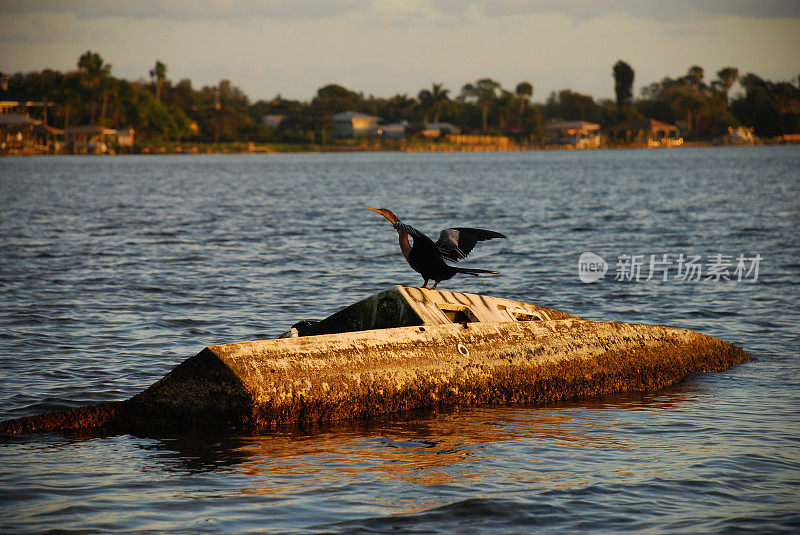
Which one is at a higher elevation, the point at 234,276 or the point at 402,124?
the point at 402,124

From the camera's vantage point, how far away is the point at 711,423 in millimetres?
8688

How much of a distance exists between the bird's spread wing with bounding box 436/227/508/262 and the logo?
9.83m

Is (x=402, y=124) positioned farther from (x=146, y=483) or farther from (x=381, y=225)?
(x=146, y=483)

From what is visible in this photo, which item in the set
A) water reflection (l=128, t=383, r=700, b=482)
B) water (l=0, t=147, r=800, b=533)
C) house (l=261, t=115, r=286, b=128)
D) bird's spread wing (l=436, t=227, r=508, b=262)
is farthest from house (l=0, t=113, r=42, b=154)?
water reflection (l=128, t=383, r=700, b=482)

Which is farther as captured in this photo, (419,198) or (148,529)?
(419,198)

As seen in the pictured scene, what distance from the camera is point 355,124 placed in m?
182

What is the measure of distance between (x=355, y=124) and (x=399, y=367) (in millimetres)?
176327

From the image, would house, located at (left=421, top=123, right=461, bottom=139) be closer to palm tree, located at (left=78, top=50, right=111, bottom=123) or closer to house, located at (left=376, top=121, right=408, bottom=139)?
house, located at (left=376, top=121, right=408, bottom=139)

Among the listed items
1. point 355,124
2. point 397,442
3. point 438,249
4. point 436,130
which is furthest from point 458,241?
point 436,130

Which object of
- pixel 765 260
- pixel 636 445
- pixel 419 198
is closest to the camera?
pixel 636 445

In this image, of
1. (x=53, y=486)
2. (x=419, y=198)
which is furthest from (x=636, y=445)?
(x=419, y=198)

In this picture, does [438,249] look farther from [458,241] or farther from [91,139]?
[91,139]

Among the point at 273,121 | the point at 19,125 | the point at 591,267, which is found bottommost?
the point at 591,267

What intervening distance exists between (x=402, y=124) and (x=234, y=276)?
177608 mm
